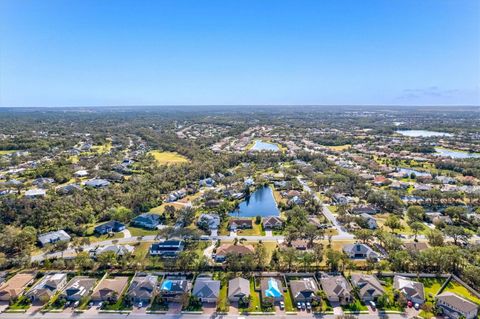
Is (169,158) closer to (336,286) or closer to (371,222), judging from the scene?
(371,222)

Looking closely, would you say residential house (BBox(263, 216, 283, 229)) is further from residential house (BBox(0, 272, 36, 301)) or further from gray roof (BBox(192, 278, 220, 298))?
residential house (BBox(0, 272, 36, 301))

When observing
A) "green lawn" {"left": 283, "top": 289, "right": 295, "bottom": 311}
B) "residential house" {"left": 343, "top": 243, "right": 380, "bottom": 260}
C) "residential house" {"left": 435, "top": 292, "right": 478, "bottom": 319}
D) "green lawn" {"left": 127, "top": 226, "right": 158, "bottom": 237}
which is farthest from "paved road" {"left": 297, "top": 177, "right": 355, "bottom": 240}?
"green lawn" {"left": 127, "top": 226, "right": 158, "bottom": 237}

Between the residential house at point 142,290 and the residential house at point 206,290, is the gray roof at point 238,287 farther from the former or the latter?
the residential house at point 142,290

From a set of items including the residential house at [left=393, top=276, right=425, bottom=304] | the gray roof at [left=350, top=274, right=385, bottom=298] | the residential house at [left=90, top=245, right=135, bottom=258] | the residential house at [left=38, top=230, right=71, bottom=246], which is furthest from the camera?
the residential house at [left=38, top=230, right=71, bottom=246]

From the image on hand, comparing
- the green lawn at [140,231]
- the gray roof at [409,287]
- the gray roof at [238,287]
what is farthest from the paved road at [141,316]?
the green lawn at [140,231]

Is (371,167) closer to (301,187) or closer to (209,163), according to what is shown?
(301,187)

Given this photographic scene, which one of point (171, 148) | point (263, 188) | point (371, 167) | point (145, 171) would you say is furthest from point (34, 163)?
point (371, 167)

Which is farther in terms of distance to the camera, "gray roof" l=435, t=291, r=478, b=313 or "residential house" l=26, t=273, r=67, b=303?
"residential house" l=26, t=273, r=67, b=303
